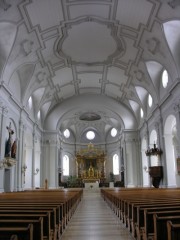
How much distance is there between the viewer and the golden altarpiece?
32947mm

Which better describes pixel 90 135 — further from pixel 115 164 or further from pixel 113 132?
pixel 115 164

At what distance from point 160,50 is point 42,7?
6186mm

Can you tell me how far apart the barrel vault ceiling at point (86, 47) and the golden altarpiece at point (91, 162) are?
481 inches

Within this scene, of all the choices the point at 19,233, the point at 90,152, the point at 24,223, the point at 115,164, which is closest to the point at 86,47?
the point at 24,223

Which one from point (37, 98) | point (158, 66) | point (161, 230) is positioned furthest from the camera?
point (37, 98)

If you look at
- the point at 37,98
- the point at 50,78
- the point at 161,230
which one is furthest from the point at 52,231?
the point at 37,98

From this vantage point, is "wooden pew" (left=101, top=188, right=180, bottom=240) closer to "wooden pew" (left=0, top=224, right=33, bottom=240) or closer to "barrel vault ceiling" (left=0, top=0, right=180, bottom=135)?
"wooden pew" (left=0, top=224, right=33, bottom=240)

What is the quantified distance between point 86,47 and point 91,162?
20.7 m

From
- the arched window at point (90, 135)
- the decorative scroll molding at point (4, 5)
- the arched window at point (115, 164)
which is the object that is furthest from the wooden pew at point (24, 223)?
the arched window at point (90, 135)

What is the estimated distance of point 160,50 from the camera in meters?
13.6

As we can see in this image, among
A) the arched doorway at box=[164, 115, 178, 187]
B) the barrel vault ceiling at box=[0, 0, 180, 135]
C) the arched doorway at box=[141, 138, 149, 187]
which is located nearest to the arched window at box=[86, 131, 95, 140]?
the arched doorway at box=[141, 138, 149, 187]

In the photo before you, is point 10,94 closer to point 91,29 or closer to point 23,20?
point 23,20

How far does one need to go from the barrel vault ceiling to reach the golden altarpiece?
40.1 feet

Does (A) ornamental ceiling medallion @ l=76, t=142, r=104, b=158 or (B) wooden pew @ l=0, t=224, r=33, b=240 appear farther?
(A) ornamental ceiling medallion @ l=76, t=142, r=104, b=158
